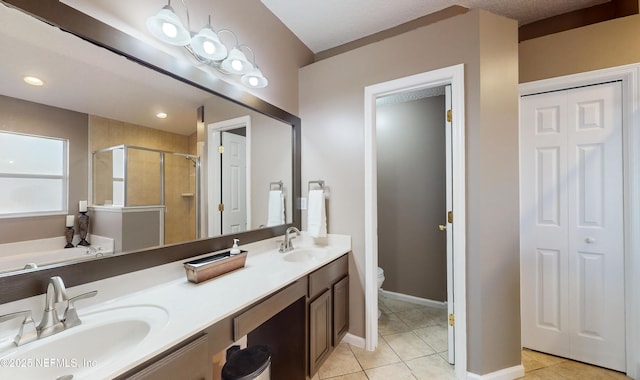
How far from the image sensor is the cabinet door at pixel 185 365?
2.31ft

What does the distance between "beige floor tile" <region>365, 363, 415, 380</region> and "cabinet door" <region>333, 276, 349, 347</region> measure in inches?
12.2

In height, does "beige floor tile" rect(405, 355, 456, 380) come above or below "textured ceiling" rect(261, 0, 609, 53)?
below

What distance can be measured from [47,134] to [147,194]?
1.39 ft

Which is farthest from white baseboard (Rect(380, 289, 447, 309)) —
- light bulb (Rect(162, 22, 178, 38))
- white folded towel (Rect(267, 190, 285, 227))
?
light bulb (Rect(162, 22, 178, 38))

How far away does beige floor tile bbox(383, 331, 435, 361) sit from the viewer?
1881mm

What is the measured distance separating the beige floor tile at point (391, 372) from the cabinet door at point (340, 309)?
1.02 feet

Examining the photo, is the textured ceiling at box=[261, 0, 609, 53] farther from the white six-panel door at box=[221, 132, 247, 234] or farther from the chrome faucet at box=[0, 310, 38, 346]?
the chrome faucet at box=[0, 310, 38, 346]

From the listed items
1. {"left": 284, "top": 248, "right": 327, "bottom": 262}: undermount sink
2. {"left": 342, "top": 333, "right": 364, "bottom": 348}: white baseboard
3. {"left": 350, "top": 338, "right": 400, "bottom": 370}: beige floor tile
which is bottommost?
{"left": 350, "top": 338, "right": 400, "bottom": 370}: beige floor tile

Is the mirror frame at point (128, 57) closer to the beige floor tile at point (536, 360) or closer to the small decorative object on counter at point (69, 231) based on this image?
the small decorative object on counter at point (69, 231)

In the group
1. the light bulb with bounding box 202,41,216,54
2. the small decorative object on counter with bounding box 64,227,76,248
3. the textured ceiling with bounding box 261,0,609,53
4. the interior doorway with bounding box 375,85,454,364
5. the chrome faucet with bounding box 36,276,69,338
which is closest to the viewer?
the chrome faucet with bounding box 36,276,69,338

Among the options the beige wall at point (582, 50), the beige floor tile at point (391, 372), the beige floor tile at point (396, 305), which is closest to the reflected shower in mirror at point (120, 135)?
the beige floor tile at point (391, 372)

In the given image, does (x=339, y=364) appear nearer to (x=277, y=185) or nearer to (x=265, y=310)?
(x=265, y=310)

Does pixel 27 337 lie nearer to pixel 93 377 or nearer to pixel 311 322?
pixel 93 377

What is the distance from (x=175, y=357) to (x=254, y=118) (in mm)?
1551
